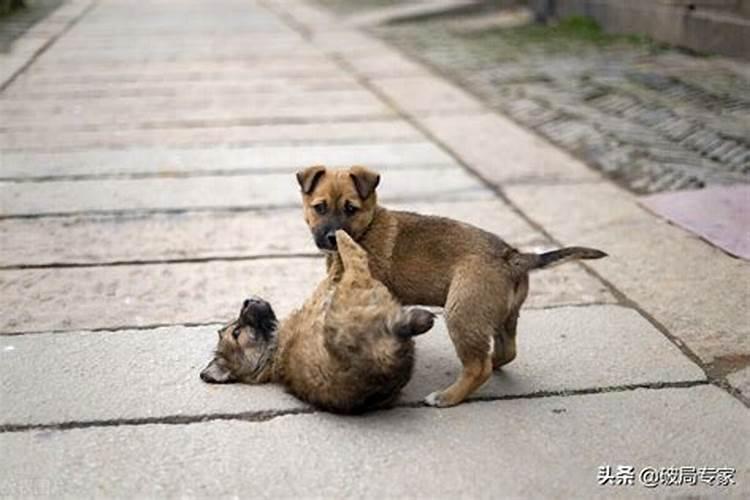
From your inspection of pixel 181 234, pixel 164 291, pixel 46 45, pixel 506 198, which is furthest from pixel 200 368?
pixel 46 45

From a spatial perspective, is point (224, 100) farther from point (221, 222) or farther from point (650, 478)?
point (650, 478)

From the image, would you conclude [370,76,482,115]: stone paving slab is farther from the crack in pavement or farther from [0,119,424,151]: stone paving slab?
the crack in pavement

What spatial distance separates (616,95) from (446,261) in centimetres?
602

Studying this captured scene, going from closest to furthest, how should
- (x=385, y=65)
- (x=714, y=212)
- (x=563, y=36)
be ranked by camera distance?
(x=714, y=212), (x=385, y=65), (x=563, y=36)

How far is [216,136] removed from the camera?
8.10m

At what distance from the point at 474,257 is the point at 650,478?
1065mm

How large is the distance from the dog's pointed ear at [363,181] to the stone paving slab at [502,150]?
2738 millimetres

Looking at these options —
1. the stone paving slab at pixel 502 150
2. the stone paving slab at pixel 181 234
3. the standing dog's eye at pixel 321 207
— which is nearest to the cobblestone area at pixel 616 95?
the stone paving slab at pixel 502 150

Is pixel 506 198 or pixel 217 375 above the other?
pixel 217 375

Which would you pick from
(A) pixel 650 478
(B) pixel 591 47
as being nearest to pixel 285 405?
(A) pixel 650 478

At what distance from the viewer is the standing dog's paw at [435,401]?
11.7 ft

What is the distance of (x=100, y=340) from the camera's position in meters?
4.14

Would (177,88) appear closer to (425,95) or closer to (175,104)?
(175,104)

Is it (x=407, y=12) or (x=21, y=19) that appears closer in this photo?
(x=21, y=19)
